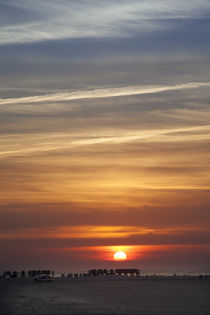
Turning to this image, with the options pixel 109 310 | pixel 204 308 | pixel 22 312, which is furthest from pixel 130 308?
pixel 22 312

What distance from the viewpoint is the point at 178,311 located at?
9425 centimetres

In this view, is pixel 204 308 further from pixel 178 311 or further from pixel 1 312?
pixel 1 312

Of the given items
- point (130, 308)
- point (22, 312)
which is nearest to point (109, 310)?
point (130, 308)

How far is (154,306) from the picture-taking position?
4082 inches

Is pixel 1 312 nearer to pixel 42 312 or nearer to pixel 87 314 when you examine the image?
pixel 42 312

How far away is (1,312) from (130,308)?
19946mm

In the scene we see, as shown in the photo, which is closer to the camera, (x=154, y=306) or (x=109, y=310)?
(x=109, y=310)

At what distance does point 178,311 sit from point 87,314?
13602mm

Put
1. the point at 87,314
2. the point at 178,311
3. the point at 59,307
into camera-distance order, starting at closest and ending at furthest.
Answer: the point at 87,314 < the point at 178,311 < the point at 59,307

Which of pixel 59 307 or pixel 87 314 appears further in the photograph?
pixel 59 307

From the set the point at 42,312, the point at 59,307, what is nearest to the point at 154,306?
the point at 59,307

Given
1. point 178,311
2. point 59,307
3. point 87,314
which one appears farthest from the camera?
point 59,307

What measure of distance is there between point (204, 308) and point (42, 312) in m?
25.1

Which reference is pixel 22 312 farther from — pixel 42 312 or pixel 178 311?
pixel 178 311
